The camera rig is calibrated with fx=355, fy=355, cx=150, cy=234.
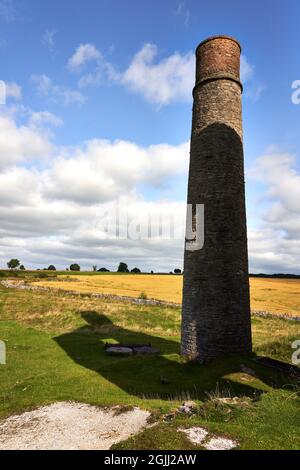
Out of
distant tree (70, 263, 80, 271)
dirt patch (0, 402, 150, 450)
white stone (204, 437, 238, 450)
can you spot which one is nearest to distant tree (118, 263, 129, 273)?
distant tree (70, 263, 80, 271)

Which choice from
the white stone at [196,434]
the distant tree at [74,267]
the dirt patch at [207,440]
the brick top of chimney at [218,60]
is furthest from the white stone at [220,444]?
the distant tree at [74,267]

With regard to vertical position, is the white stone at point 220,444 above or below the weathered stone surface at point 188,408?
above

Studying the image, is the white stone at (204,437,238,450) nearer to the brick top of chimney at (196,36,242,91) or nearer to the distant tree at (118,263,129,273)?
the brick top of chimney at (196,36,242,91)

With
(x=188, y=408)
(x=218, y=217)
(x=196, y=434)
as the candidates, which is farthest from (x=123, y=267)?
(x=196, y=434)

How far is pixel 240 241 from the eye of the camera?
58.6 ft

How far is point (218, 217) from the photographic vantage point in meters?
17.6

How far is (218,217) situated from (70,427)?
11.2m

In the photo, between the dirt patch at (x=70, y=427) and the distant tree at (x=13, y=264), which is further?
the distant tree at (x=13, y=264)

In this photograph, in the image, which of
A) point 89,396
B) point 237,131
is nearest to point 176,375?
point 89,396

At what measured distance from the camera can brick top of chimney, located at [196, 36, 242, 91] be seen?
1839cm

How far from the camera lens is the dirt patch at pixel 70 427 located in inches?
371

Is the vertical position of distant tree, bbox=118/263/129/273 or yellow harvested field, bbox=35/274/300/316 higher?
distant tree, bbox=118/263/129/273

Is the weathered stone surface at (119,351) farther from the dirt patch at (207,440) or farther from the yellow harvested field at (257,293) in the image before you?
the yellow harvested field at (257,293)
